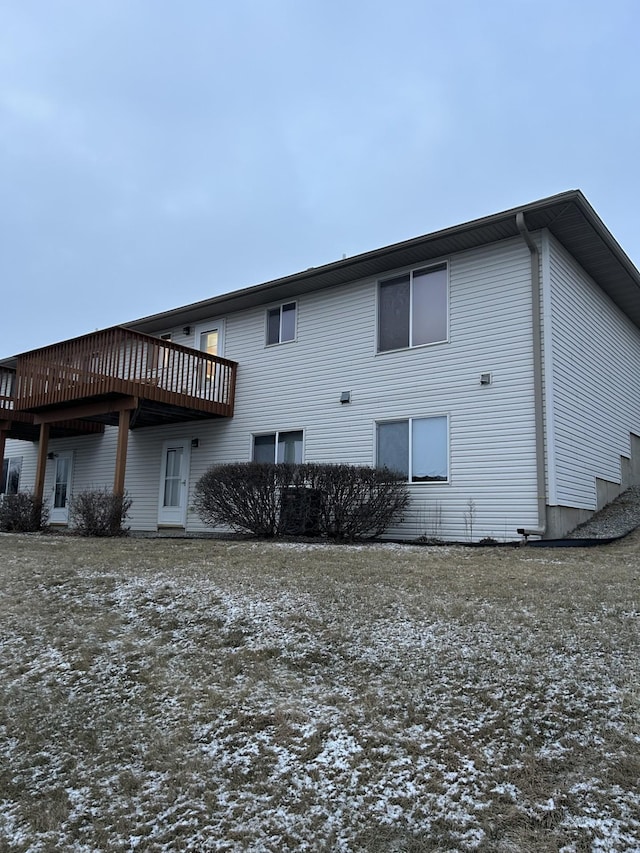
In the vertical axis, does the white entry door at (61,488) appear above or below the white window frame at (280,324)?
below

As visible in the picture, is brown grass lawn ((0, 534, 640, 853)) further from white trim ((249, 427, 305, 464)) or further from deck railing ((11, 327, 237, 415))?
deck railing ((11, 327, 237, 415))

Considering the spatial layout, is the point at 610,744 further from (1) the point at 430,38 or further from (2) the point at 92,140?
(2) the point at 92,140

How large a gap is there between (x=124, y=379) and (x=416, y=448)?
18.4 ft

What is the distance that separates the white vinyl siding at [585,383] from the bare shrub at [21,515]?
10.1 metres

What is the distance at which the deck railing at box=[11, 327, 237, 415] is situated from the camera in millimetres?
11914

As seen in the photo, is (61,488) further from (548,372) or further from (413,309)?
(548,372)

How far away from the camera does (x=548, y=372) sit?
9.64 meters

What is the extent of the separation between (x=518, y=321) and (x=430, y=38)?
30678 millimetres

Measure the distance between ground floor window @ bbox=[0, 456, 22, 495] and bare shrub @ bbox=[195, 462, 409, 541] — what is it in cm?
1239

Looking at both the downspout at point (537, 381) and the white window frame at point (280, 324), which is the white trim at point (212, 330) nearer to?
the white window frame at point (280, 324)

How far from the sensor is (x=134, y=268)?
231 feet

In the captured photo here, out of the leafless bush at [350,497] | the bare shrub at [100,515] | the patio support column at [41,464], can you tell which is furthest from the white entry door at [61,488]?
the leafless bush at [350,497]

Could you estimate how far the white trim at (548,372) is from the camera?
9352 millimetres

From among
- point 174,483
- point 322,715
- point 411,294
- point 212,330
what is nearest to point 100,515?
point 174,483
